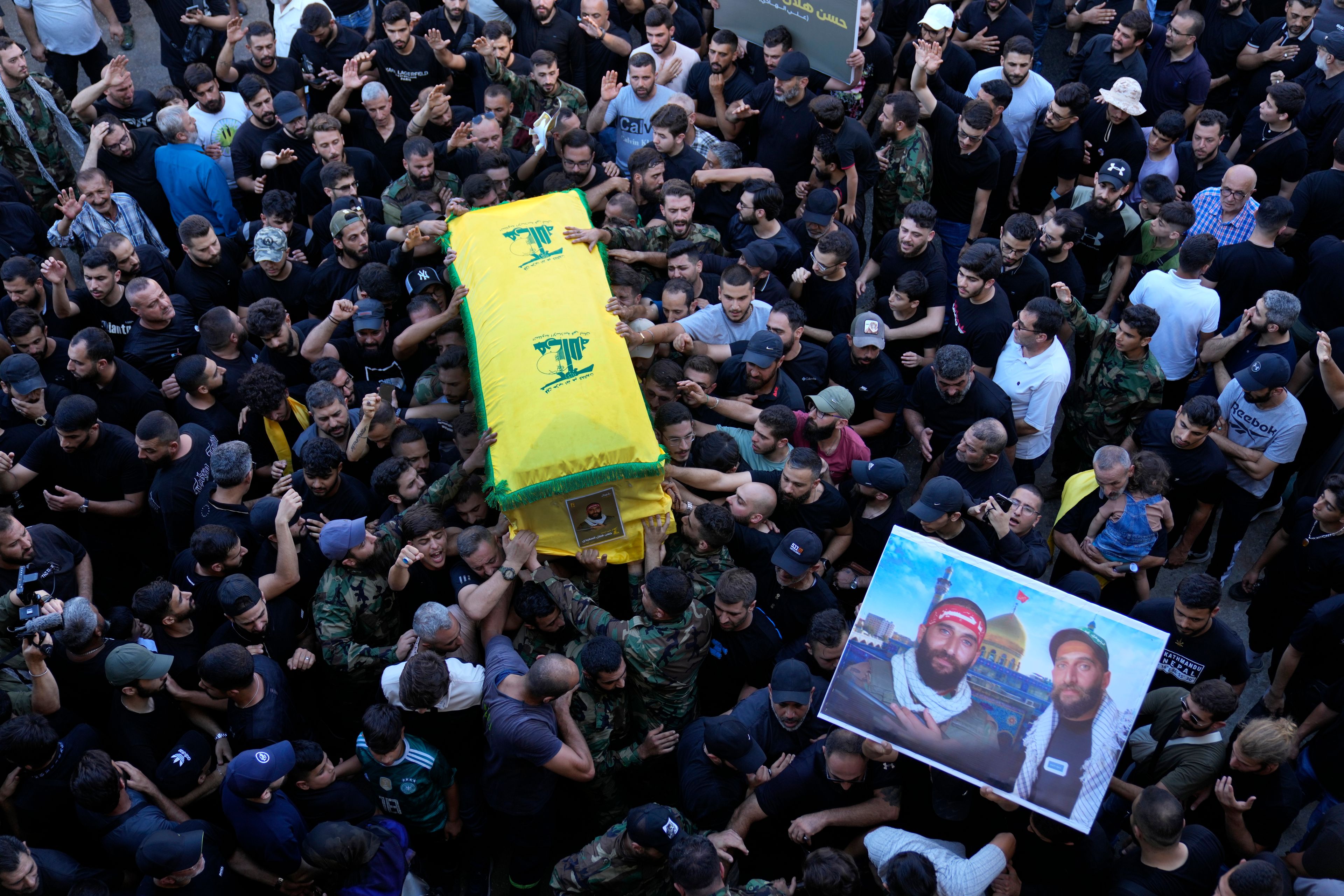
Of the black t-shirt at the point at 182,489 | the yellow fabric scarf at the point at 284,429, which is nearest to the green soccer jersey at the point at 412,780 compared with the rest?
the black t-shirt at the point at 182,489

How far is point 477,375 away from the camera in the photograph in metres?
6.36

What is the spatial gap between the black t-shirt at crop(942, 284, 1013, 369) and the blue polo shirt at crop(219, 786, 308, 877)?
15.5 feet

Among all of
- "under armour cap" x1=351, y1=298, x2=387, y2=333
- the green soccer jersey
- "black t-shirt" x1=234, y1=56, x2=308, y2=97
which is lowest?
the green soccer jersey

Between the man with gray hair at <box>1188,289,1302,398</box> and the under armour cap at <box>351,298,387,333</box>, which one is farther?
the under armour cap at <box>351,298,387,333</box>

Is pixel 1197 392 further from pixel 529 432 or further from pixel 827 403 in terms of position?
pixel 529 432

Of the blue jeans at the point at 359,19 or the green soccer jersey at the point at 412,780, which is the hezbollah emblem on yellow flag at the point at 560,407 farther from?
the blue jeans at the point at 359,19

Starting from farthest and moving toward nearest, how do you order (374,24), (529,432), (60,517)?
1. (374,24)
2. (60,517)
3. (529,432)

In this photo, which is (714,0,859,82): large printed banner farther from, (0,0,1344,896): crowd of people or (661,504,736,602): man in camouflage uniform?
(661,504,736,602): man in camouflage uniform

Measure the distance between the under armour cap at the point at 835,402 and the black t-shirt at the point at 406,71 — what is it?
4849mm

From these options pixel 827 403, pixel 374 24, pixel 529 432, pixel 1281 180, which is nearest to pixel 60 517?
pixel 529 432

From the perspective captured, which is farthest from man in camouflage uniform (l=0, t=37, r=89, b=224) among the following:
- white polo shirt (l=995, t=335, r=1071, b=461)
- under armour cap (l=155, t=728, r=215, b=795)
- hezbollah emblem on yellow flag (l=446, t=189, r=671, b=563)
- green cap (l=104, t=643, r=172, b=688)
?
white polo shirt (l=995, t=335, r=1071, b=461)

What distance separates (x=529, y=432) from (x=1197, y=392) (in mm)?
4508

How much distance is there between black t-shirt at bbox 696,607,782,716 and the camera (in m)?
5.57

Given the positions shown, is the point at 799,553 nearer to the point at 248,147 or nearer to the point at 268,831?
the point at 268,831
